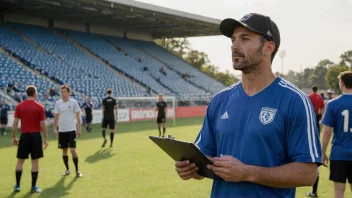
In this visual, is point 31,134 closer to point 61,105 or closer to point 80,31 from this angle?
point 61,105

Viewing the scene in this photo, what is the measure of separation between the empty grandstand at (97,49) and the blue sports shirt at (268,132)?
2277 cm

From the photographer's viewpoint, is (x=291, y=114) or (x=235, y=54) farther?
(x=235, y=54)

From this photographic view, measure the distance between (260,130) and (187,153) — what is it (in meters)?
0.50

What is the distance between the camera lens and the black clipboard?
2555 mm

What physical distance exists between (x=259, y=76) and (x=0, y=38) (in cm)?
3078

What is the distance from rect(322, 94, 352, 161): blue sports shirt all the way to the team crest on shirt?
338cm

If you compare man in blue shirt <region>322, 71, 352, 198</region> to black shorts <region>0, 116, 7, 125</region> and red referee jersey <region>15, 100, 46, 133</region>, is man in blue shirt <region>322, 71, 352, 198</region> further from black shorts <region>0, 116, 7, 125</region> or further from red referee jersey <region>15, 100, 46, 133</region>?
black shorts <region>0, 116, 7, 125</region>

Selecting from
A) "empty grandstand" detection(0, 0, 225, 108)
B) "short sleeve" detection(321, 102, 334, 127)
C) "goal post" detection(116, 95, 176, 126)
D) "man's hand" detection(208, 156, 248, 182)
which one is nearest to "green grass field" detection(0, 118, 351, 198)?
"short sleeve" detection(321, 102, 334, 127)

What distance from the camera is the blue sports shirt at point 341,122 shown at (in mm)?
5535

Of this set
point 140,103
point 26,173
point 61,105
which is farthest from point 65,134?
point 140,103

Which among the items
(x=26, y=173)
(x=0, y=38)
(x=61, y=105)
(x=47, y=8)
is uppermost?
(x=47, y=8)

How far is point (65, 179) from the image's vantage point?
9125 millimetres

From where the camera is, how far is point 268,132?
2576 mm

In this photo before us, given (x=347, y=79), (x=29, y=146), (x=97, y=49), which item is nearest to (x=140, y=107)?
(x=97, y=49)
